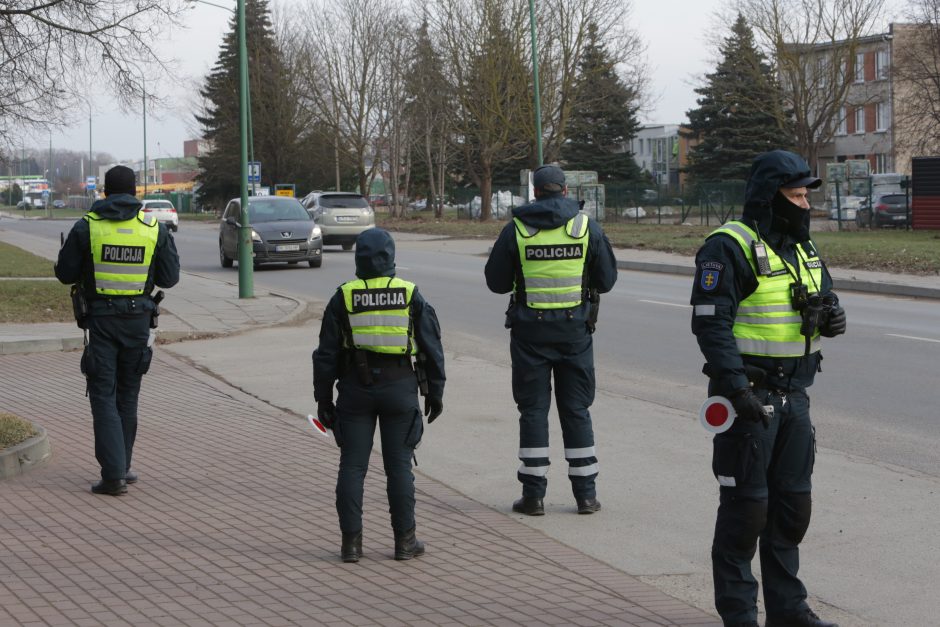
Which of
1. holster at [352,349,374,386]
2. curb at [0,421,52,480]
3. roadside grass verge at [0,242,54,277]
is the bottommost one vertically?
curb at [0,421,52,480]

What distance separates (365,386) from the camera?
221 inches

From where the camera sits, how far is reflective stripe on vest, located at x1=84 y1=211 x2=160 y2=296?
23.1ft

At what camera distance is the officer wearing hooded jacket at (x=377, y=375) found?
5.61 m

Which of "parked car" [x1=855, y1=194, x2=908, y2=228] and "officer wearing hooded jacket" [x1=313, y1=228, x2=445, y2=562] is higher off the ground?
"parked car" [x1=855, y1=194, x2=908, y2=228]

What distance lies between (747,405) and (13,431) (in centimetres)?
532

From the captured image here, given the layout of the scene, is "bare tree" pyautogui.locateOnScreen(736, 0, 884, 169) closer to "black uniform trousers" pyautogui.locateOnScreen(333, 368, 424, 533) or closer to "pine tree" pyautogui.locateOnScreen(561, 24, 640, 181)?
"pine tree" pyautogui.locateOnScreen(561, 24, 640, 181)

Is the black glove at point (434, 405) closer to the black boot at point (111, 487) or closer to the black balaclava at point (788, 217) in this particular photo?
the black balaclava at point (788, 217)

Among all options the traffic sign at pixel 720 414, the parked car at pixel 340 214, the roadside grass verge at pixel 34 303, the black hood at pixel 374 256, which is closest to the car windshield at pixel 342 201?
the parked car at pixel 340 214

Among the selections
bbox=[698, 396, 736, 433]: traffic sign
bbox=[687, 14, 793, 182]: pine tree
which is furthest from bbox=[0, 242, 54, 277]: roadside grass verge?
bbox=[687, 14, 793, 182]: pine tree

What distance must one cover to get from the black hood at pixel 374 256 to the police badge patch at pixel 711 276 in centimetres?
170

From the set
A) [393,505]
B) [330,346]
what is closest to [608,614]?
[393,505]

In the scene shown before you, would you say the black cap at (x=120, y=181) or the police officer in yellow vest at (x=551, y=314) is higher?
the black cap at (x=120, y=181)

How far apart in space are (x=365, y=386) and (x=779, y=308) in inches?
79.7

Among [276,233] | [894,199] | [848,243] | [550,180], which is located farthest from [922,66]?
[550,180]
